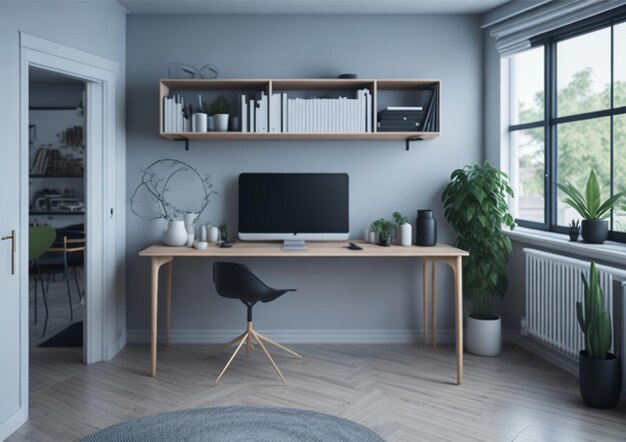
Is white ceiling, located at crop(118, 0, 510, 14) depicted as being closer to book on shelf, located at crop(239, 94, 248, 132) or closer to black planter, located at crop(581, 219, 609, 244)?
book on shelf, located at crop(239, 94, 248, 132)

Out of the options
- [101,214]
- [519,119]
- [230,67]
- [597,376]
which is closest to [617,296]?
[597,376]

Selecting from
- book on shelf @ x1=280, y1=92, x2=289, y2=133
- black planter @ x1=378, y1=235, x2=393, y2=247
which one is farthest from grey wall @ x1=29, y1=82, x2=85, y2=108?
black planter @ x1=378, y1=235, x2=393, y2=247

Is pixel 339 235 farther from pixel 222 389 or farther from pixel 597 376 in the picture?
pixel 597 376

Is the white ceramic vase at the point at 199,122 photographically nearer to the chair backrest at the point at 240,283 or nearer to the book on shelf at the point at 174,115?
the book on shelf at the point at 174,115

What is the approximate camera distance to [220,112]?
404 centimetres

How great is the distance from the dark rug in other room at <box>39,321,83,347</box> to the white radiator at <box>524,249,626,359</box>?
363cm

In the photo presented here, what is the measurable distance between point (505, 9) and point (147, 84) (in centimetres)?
293

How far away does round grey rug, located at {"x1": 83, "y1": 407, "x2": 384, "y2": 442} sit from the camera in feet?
8.43

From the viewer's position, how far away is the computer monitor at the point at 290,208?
412 centimetres

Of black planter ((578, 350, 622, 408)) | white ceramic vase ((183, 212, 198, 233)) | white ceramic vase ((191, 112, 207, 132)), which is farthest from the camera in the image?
white ceramic vase ((183, 212, 198, 233))

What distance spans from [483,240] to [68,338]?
11.8 feet

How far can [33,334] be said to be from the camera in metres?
4.58

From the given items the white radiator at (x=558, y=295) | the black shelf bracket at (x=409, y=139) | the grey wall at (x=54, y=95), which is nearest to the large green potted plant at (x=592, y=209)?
the white radiator at (x=558, y=295)

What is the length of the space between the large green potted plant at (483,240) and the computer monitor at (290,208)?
940 mm
